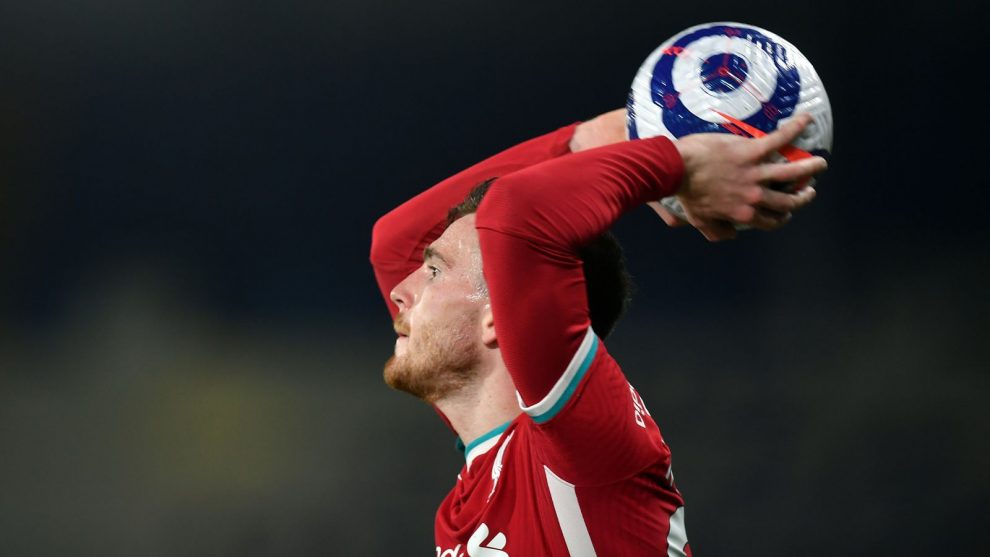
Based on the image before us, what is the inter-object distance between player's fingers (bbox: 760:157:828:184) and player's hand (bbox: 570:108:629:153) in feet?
1.98

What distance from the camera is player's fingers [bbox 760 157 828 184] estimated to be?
3.92ft

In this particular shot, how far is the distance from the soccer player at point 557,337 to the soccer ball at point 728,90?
0.28 feet

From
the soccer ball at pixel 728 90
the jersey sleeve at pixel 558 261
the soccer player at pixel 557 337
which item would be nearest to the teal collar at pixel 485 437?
the soccer player at pixel 557 337

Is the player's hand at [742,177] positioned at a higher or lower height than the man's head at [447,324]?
higher

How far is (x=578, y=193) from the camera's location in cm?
124

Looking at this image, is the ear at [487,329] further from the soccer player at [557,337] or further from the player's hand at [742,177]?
the player's hand at [742,177]

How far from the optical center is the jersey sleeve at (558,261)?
4.00 feet

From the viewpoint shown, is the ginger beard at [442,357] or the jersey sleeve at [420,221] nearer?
the ginger beard at [442,357]

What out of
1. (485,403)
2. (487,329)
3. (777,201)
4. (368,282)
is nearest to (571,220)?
(777,201)

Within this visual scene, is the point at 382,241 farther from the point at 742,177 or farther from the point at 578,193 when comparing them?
the point at 742,177

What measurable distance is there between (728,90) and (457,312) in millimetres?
620

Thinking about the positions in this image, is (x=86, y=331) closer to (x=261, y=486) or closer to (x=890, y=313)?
(x=261, y=486)

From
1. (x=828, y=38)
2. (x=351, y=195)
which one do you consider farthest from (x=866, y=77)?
(x=351, y=195)

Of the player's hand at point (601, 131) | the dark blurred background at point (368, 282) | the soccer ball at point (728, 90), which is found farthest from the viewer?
the dark blurred background at point (368, 282)
